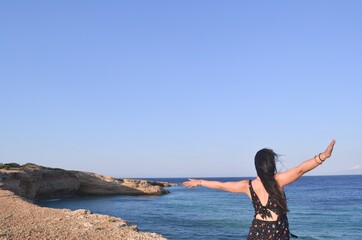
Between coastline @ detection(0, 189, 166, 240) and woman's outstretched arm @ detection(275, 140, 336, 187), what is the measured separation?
12.5 metres

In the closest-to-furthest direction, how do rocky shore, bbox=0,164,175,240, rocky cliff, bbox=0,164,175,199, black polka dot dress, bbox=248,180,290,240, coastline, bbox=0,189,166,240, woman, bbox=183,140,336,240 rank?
woman, bbox=183,140,336,240
black polka dot dress, bbox=248,180,290,240
coastline, bbox=0,189,166,240
rocky shore, bbox=0,164,175,240
rocky cliff, bbox=0,164,175,199

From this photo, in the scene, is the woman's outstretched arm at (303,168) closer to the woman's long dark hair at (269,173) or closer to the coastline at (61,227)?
the woman's long dark hair at (269,173)

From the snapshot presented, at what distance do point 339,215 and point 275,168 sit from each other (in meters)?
39.5

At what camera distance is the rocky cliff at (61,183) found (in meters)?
45.8

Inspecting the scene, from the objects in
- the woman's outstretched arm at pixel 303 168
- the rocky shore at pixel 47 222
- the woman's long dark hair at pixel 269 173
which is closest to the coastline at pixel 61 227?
the rocky shore at pixel 47 222

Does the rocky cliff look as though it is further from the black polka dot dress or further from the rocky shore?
the black polka dot dress

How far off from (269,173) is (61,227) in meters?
15.1

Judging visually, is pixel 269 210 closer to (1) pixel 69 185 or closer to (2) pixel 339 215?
(2) pixel 339 215

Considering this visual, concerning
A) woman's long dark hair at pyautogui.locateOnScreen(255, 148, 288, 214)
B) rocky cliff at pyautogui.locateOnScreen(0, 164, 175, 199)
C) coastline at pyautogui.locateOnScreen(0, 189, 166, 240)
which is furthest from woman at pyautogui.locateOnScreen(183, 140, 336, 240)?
rocky cliff at pyautogui.locateOnScreen(0, 164, 175, 199)

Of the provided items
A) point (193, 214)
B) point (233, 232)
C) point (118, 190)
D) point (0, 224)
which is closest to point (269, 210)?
point (0, 224)

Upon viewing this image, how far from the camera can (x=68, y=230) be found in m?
16.6

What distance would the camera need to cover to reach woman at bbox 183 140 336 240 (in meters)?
4.48

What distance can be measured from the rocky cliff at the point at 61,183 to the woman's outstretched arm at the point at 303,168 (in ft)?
132

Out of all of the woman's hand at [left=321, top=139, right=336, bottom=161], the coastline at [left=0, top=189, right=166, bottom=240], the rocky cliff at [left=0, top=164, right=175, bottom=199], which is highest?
the woman's hand at [left=321, top=139, right=336, bottom=161]
